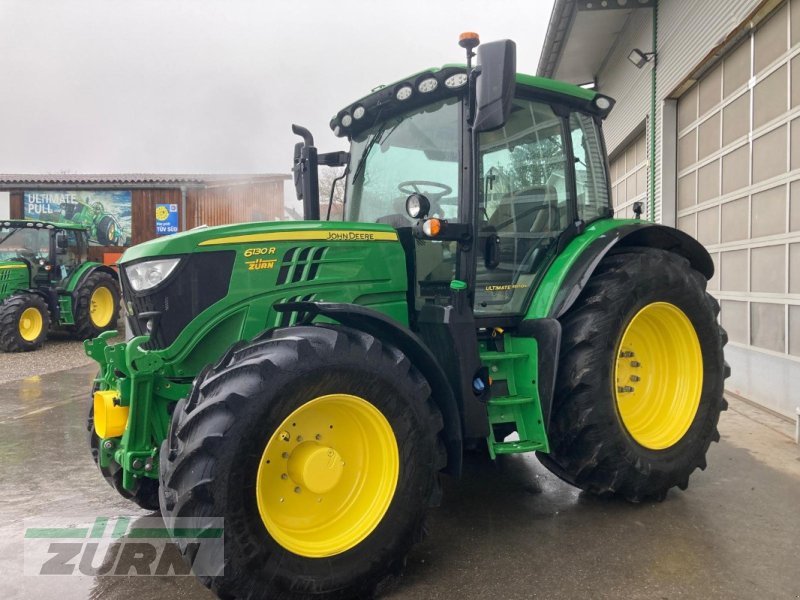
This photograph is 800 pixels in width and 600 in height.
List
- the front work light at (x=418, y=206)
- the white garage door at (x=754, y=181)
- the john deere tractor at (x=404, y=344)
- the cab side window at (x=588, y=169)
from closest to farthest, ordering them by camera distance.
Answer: the john deere tractor at (x=404, y=344), the front work light at (x=418, y=206), the cab side window at (x=588, y=169), the white garage door at (x=754, y=181)

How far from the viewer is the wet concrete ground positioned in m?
2.64

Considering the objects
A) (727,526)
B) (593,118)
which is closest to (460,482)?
(727,526)

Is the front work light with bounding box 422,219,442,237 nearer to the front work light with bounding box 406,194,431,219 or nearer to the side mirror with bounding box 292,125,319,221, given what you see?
the front work light with bounding box 406,194,431,219

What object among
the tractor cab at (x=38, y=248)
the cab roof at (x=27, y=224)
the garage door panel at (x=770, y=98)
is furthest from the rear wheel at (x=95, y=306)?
the garage door panel at (x=770, y=98)

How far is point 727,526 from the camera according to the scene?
3.22 m

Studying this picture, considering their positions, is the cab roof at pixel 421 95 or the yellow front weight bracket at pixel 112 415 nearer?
the yellow front weight bracket at pixel 112 415

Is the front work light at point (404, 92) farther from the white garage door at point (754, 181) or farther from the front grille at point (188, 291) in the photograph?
the white garage door at point (754, 181)

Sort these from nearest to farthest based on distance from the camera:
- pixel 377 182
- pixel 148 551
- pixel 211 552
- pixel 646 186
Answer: pixel 211 552
pixel 148 551
pixel 377 182
pixel 646 186

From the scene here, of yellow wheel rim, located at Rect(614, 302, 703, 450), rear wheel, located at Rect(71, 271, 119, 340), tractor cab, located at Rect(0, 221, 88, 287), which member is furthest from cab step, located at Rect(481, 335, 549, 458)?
tractor cab, located at Rect(0, 221, 88, 287)

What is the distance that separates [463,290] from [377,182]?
978 mm

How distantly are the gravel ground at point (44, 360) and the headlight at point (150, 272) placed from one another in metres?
6.54

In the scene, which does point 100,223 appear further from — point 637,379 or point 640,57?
point 637,379

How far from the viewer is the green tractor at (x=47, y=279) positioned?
36.2 feet

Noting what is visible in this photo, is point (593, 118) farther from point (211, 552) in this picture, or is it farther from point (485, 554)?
point (211, 552)
